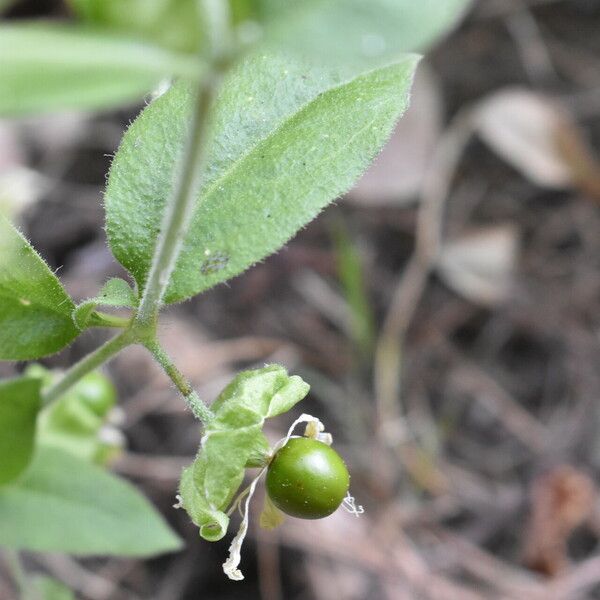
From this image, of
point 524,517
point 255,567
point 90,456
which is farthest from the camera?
point 524,517

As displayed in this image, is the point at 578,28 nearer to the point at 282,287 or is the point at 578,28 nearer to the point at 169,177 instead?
the point at 282,287

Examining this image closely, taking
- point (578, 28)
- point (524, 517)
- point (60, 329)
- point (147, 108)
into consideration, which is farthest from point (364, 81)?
point (578, 28)

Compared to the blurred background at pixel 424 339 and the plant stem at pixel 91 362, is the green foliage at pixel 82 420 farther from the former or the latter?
the blurred background at pixel 424 339

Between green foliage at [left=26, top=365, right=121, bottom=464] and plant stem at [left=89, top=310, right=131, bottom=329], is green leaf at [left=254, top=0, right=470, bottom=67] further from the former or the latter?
green foliage at [left=26, top=365, right=121, bottom=464]

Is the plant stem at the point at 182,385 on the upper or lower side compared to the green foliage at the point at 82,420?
upper

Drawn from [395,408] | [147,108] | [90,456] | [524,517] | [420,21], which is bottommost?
[524,517]

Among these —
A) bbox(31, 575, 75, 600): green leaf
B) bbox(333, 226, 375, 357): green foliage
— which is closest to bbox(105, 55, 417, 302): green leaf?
bbox(31, 575, 75, 600): green leaf

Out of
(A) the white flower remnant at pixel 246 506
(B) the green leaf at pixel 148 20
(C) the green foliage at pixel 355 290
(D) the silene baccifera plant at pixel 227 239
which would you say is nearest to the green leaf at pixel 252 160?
(D) the silene baccifera plant at pixel 227 239
